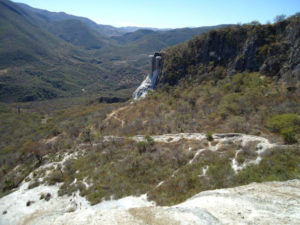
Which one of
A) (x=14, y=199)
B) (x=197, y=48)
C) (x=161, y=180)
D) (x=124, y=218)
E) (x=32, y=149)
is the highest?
(x=197, y=48)

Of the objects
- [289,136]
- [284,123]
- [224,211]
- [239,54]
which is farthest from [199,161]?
[239,54]

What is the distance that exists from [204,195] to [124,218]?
6056 mm

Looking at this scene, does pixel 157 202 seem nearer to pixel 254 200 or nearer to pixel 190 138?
pixel 254 200

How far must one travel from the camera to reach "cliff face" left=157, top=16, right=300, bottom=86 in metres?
38.7

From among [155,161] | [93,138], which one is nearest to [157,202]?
[155,161]

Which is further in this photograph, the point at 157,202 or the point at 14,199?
the point at 14,199

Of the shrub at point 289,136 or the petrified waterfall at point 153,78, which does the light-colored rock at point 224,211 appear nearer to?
the shrub at point 289,136

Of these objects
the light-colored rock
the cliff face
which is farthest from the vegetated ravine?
the cliff face

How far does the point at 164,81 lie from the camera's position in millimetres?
63438

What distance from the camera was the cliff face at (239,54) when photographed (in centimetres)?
3866

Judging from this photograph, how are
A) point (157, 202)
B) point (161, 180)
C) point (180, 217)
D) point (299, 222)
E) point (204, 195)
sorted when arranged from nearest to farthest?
1. point (299, 222)
2. point (180, 217)
3. point (204, 195)
4. point (157, 202)
5. point (161, 180)

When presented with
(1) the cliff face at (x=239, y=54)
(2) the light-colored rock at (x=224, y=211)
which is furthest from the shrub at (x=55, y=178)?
(1) the cliff face at (x=239, y=54)

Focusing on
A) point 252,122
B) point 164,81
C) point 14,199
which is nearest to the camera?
point 14,199

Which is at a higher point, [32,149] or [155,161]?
Result: [155,161]
